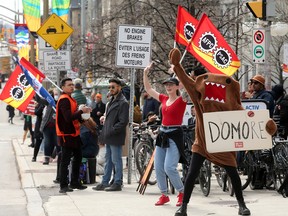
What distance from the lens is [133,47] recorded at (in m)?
13.6

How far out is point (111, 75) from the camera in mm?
28453

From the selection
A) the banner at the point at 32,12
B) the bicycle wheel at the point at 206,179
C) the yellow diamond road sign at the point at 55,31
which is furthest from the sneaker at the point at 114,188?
the banner at the point at 32,12

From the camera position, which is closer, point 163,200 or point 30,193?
point 163,200

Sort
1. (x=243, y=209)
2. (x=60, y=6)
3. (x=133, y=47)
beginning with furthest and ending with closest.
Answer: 1. (x=60, y=6)
2. (x=133, y=47)
3. (x=243, y=209)

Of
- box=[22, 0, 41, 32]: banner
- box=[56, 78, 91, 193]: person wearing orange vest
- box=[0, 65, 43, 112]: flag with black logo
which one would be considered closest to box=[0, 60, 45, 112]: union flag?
box=[0, 65, 43, 112]: flag with black logo

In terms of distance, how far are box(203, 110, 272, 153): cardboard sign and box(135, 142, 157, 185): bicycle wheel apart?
4750 millimetres

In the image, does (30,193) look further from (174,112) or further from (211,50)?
(211,50)

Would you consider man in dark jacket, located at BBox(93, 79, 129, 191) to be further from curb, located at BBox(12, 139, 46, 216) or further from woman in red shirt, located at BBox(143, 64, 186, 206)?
woman in red shirt, located at BBox(143, 64, 186, 206)

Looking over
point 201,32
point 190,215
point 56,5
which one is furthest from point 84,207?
point 56,5

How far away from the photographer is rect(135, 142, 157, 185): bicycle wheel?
45.9 ft

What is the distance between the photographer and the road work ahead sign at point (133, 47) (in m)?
13.5

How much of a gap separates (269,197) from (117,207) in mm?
2276

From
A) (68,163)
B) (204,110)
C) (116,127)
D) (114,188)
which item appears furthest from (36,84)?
(204,110)

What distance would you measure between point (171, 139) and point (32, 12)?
1504 centimetres
